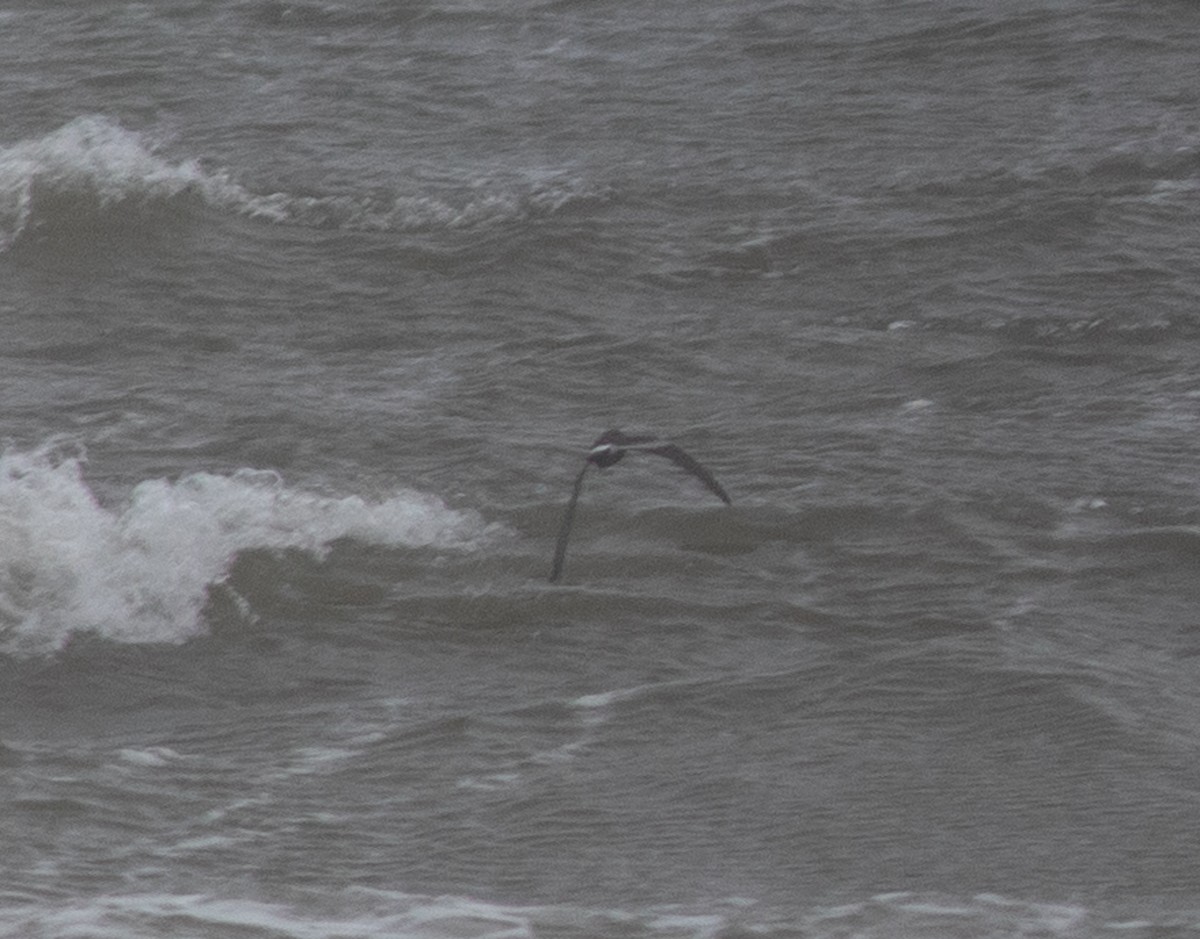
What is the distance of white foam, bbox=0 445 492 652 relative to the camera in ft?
23.9

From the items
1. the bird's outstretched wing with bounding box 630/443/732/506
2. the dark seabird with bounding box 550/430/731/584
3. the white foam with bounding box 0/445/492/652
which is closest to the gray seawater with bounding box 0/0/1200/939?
the white foam with bounding box 0/445/492/652

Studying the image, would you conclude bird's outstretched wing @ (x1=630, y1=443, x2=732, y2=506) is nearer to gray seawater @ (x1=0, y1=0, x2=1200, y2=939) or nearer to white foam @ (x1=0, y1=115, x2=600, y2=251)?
gray seawater @ (x1=0, y1=0, x2=1200, y2=939)

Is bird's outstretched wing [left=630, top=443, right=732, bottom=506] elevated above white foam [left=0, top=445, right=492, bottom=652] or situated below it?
above

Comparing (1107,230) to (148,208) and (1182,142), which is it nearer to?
(1182,142)

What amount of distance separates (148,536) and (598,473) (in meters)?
1.43

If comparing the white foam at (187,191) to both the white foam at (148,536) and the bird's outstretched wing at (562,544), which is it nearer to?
the white foam at (148,536)

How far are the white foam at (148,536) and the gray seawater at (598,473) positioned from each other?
0.02m

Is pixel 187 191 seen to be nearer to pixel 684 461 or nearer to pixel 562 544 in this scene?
pixel 562 544

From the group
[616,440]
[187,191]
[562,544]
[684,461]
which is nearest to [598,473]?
[562,544]

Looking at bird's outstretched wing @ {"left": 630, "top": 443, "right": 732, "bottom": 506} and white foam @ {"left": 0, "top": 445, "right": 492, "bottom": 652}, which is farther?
white foam @ {"left": 0, "top": 445, "right": 492, "bottom": 652}

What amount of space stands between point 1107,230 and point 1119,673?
3.96 meters

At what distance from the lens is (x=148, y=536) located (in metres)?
7.78

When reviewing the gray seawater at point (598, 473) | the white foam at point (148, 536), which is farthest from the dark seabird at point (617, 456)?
the white foam at point (148, 536)

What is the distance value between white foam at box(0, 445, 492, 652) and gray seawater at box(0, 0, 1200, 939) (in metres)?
0.02
